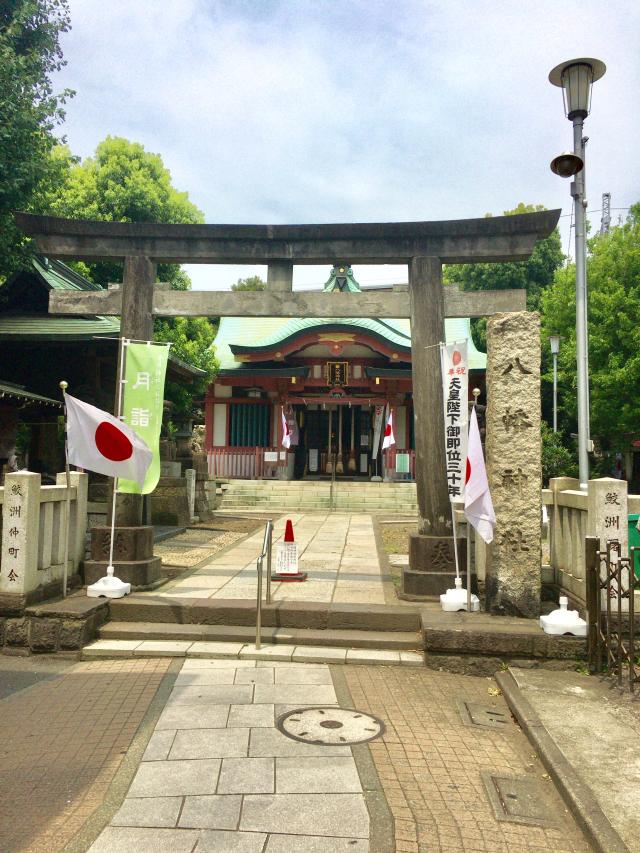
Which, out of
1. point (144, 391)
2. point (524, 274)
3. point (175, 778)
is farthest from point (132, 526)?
point (524, 274)

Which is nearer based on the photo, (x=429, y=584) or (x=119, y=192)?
(x=429, y=584)

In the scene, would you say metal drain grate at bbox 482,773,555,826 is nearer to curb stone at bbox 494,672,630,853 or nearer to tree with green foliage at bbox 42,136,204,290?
curb stone at bbox 494,672,630,853

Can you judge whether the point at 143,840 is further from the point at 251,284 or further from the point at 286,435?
the point at 251,284

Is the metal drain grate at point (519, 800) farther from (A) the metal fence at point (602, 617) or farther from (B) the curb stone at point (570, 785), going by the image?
(A) the metal fence at point (602, 617)

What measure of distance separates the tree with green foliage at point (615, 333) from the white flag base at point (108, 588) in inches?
772

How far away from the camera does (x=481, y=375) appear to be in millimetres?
25312

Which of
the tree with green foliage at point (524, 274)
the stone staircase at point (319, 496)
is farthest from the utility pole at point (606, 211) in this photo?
the stone staircase at point (319, 496)

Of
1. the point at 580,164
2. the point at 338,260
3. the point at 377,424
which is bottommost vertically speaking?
the point at 377,424

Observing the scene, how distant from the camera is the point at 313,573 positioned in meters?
9.34

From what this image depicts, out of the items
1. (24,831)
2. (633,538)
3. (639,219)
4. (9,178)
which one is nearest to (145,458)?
(24,831)

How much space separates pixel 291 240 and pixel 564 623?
17.8ft

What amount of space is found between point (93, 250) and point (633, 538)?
749 cm

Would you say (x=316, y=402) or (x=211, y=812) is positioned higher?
(x=316, y=402)

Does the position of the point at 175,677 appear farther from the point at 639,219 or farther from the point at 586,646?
the point at 639,219
